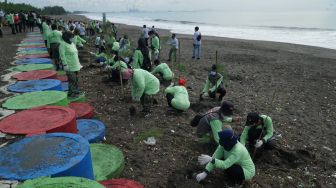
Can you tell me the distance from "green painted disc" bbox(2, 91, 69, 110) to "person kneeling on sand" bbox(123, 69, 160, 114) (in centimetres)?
175

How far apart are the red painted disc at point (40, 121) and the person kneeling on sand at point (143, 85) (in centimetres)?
224

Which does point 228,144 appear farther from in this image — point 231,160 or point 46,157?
point 46,157

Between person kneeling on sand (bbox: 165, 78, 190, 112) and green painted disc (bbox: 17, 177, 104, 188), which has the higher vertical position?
green painted disc (bbox: 17, 177, 104, 188)

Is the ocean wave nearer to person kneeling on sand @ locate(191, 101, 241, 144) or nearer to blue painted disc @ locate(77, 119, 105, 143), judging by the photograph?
person kneeling on sand @ locate(191, 101, 241, 144)

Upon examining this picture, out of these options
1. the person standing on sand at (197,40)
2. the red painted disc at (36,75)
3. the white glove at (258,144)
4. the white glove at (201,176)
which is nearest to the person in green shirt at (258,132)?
the white glove at (258,144)

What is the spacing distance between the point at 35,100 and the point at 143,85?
2.42 metres

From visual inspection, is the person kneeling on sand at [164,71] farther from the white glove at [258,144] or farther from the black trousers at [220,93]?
the white glove at [258,144]

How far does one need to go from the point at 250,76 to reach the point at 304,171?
310 inches

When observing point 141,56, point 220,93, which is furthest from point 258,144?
point 141,56

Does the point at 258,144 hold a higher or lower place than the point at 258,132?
lower

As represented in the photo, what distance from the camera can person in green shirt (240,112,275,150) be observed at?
6.07 m

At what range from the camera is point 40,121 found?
5.30 meters

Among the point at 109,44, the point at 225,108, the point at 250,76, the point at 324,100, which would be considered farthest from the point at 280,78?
the point at 225,108

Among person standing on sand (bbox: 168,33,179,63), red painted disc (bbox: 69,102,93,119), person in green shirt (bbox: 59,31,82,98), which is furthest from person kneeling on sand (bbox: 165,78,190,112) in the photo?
person standing on sand (bbox: 168,33,179,63)
